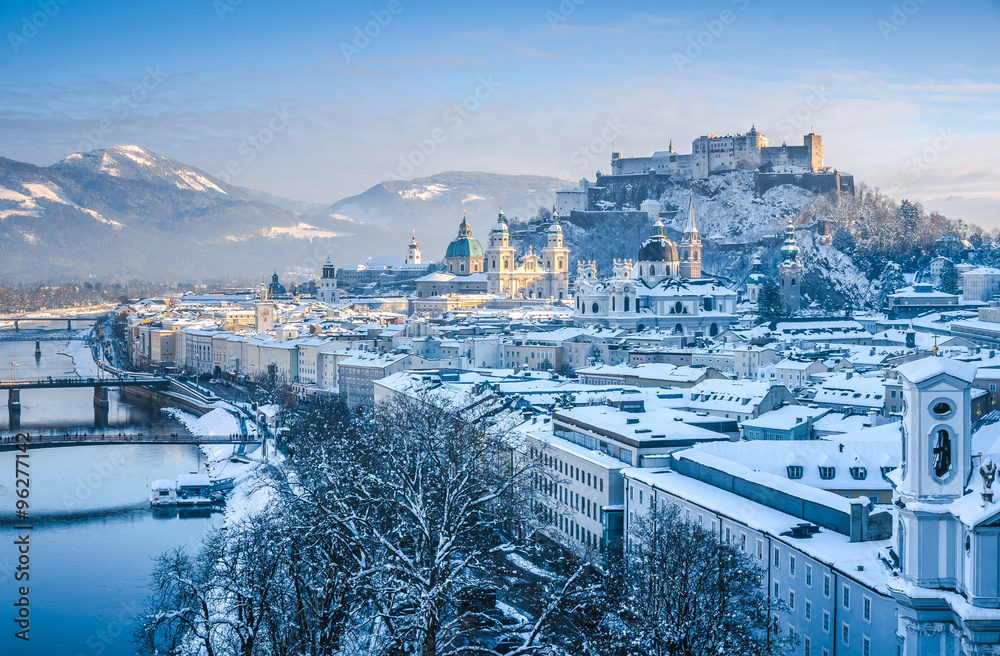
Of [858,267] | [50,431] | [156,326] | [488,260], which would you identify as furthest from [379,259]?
[50,431]

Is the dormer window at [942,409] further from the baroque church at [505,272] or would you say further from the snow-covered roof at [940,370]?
the baroque church at [505,272]

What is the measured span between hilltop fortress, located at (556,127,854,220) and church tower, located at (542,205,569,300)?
6.55 metres

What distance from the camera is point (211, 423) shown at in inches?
1672

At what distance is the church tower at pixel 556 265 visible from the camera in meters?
81.3

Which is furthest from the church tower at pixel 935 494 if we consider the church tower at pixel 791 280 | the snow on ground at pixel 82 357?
the church tower at pixel 791 280

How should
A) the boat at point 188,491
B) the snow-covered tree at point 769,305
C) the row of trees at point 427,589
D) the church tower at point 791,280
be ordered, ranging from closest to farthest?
the row of trees at point 427,589
the boat at point 188,491
the snow-covered tree at point 769,305
the church tower at point 791,280

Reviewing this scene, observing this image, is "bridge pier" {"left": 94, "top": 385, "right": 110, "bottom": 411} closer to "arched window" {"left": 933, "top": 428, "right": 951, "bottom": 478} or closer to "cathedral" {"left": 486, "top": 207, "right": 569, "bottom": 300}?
"cathedral" {"left": 486, "top": 207, "right": 569, "bottom": 300}

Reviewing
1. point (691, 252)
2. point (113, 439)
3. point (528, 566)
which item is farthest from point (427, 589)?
point (691, 252)

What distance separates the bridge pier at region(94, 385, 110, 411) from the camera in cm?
4609

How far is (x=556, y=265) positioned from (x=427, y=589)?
70.9 meters

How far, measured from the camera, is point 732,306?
6456 cm

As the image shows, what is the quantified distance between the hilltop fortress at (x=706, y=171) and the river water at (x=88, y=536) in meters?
51.7

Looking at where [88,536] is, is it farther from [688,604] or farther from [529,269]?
[529,269]

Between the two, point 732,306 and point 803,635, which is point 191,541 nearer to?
point 803,635
